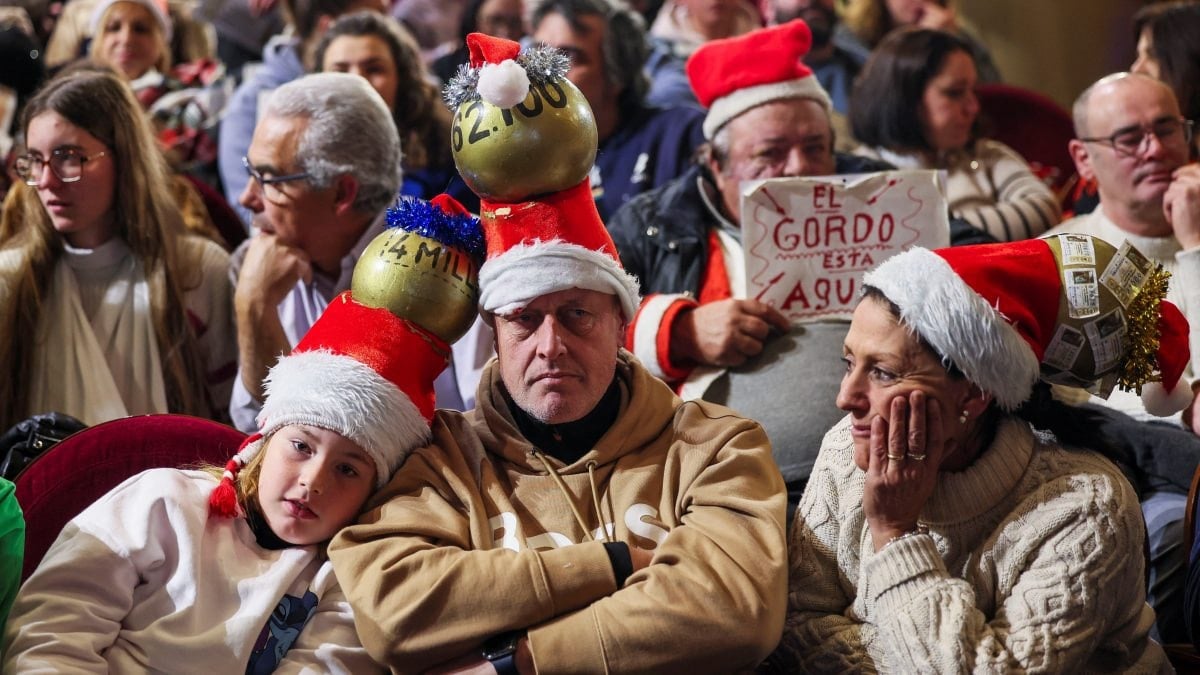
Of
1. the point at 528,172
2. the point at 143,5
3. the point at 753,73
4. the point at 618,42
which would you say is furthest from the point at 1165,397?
the point at 143,5

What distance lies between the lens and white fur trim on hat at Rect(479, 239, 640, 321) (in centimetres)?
247

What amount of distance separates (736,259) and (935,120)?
3.97 ft

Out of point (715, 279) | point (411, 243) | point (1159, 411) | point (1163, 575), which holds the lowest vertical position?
point (1163, 575)

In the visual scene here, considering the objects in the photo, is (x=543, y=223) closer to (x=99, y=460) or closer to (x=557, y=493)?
(x=557, y=493)

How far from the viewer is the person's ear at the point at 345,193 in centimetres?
351

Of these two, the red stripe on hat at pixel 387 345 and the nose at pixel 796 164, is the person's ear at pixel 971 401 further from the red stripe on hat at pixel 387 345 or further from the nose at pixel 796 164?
the nose at pixel 796 164

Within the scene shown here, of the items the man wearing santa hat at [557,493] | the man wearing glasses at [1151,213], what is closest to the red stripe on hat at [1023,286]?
the man wearing santa hat at [557,493]

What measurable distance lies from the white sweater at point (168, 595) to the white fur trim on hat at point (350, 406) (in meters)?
0.22

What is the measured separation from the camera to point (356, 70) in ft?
14.6

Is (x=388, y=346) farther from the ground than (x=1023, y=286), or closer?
closer

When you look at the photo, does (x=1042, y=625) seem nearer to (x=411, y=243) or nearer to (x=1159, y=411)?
(x=1159, y=411)

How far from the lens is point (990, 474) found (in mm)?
2379

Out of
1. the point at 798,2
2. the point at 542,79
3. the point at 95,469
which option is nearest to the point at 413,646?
the point at 95,469

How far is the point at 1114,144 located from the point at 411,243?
2.07 meters
